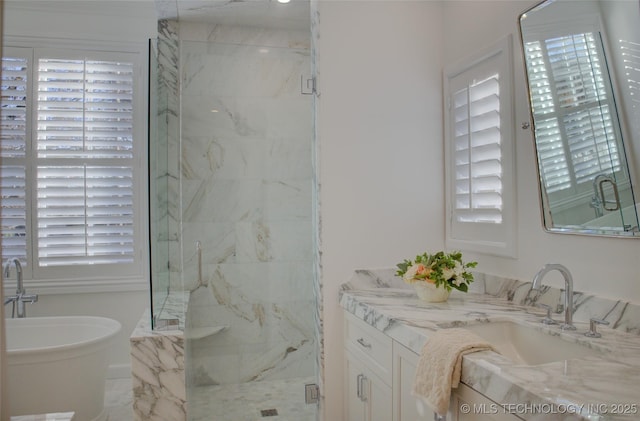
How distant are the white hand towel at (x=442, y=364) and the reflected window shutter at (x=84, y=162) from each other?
107 inches

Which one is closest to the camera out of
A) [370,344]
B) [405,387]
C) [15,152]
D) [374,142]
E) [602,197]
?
[602,197]

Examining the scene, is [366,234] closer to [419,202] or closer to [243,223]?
[419,202]

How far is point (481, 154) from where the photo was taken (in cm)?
231

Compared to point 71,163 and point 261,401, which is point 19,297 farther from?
point 261,401

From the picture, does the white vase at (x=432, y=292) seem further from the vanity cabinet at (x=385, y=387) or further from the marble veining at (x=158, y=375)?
the marble veining at (x=158, y=375)

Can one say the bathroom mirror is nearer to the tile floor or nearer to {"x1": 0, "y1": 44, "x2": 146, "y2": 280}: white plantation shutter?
the tile floor

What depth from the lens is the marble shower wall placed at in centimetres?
244

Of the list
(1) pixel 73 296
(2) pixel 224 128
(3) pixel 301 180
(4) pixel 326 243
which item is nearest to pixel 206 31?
(2) pixel 224 128

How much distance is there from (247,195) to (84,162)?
1.72m

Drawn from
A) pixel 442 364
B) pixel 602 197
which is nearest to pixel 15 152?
pixel 442 364

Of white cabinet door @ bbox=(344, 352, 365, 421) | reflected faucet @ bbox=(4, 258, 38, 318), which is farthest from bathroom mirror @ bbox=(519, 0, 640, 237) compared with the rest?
reflected faucet @ bbox=(4, 258, 38, 318)

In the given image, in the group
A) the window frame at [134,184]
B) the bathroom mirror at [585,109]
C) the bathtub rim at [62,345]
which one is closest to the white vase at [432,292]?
the bathroom mirror at [585,109]

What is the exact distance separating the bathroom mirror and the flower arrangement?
16.5 inches

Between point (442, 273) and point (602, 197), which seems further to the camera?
point (442, 273)
